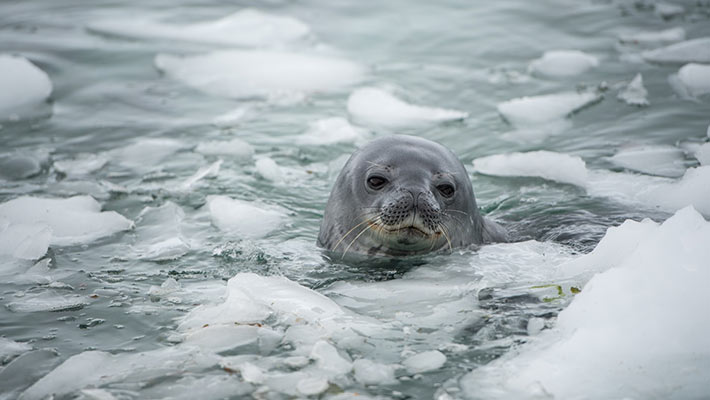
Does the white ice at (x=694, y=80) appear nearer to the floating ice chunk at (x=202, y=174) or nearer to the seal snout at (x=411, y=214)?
the seal snout at (x=411, y=214)

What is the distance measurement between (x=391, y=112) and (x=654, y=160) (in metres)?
2.11

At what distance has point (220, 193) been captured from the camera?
210 inches

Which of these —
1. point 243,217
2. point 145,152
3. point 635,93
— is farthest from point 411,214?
point 635,93

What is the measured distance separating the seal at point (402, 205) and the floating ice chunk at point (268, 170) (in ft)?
3.80

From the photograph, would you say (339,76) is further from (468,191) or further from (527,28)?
(468,191)

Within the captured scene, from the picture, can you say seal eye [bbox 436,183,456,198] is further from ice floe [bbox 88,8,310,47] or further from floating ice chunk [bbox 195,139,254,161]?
ice floe [bbox 88,8,310,47]

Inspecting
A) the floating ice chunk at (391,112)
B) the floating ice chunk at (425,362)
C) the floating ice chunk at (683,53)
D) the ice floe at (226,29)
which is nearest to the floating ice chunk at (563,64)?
the floating ice chunk at (683,53)

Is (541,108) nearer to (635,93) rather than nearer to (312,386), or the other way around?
(635,93)

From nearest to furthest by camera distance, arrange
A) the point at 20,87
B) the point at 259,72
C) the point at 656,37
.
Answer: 1. the point at 20,87
2. the point at 259,72
3. the point at 656,37

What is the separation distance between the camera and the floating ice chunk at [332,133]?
633cm

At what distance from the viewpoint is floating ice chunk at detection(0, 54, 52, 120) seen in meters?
6.84

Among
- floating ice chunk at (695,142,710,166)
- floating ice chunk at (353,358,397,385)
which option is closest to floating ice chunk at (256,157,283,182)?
floating ice chunk at (695,142,710,166)

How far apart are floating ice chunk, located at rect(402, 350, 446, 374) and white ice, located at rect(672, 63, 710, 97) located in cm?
447

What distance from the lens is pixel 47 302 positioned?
357 centimetres
